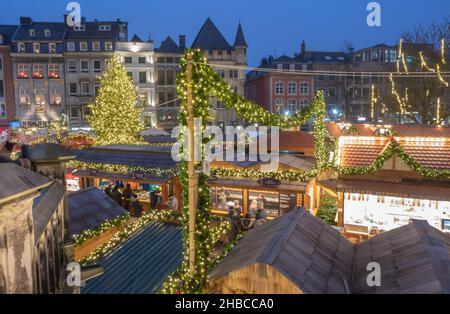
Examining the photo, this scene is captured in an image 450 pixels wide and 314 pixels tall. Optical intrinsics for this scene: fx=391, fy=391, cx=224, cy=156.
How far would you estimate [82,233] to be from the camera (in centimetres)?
893

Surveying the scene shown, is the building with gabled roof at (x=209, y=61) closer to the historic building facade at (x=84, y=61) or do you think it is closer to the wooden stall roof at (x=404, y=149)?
the historic building facade at (x=84, y=61)

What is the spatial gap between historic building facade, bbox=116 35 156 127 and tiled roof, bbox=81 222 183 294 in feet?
138

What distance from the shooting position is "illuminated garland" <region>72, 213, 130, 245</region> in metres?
8.75

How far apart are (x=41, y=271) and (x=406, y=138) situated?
45.5 ft

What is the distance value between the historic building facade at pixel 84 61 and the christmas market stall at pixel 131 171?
3036 centimetres

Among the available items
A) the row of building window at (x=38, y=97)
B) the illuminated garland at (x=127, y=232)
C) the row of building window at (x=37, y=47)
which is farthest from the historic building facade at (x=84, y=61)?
the illuminated garland at (x=127, y=232)

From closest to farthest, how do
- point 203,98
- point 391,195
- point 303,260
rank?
point 303,260 < point 203,98 < point 391,195

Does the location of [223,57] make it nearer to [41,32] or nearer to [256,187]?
[41,32]

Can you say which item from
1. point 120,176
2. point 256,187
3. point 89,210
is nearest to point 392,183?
point 256,187

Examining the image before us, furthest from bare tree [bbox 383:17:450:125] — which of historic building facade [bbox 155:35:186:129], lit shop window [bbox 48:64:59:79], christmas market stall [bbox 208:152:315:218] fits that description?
lit shop window [bbox 48:64:59:79]

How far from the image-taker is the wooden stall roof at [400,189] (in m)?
12.4

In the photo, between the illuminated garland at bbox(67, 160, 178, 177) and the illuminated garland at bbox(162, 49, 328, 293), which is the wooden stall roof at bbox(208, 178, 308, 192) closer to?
the illuminated garland at bbox(67, 160, 178, 177)
